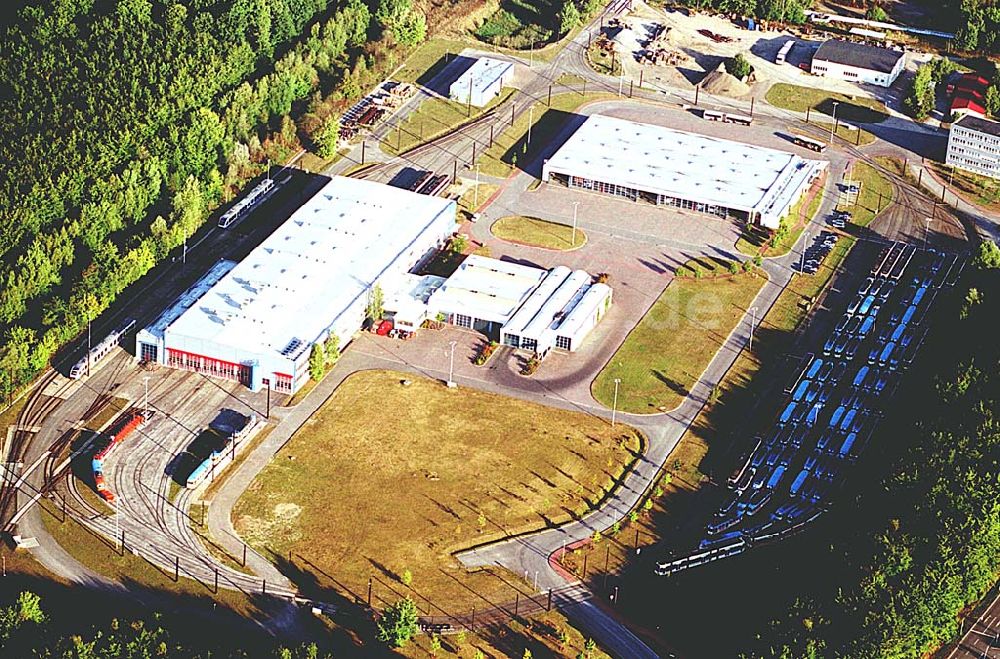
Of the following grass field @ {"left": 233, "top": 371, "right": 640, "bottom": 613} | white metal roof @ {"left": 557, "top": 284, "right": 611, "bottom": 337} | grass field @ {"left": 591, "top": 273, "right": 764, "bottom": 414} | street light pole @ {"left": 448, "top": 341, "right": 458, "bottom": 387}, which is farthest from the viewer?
white metal roof @ {"left": 557, "top": 284, "right": 611, "bottom": 337}

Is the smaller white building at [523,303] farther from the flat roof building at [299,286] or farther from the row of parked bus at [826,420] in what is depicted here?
the row of parked bus at [826,420]

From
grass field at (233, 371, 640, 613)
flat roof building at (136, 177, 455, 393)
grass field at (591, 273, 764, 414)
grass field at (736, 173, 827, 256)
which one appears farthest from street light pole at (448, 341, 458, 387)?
grass field at (736, 173, 827, 256)

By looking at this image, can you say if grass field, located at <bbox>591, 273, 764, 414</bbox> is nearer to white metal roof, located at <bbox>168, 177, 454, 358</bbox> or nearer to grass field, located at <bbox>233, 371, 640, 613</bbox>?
grass field, located at <bbox>233, 371, 640, 613</bbox>

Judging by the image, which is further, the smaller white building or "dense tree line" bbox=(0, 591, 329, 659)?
the smaller white building

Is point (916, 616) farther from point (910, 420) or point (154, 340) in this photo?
point (154, 340)

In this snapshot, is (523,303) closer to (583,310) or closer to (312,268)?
(583,310)
